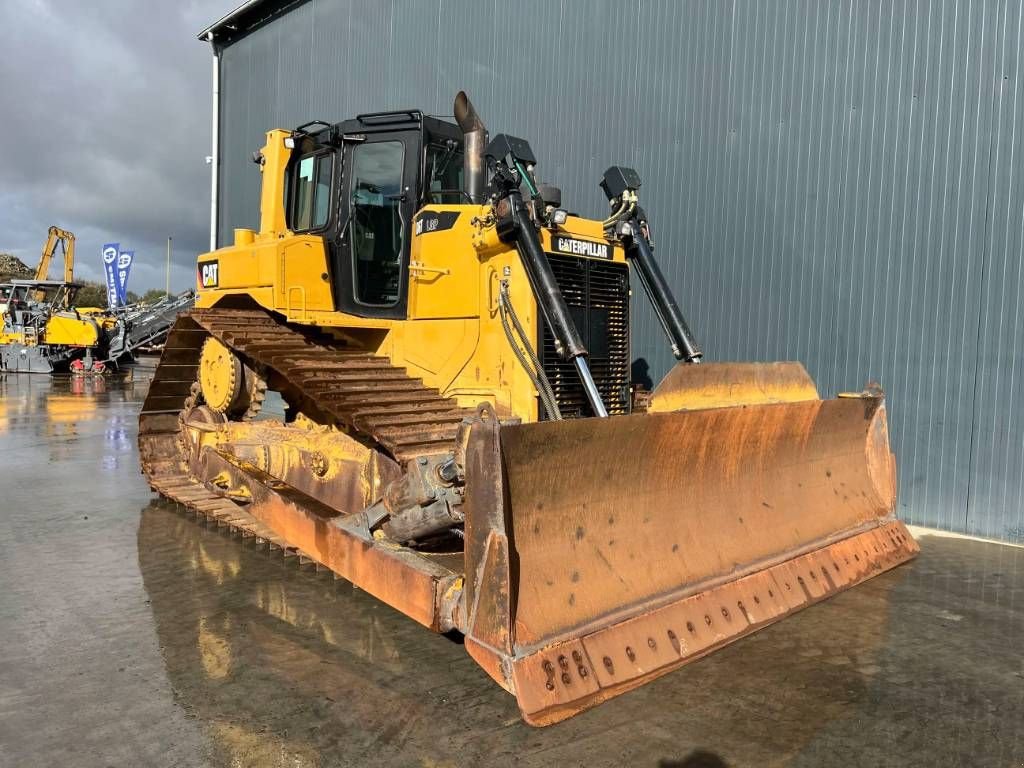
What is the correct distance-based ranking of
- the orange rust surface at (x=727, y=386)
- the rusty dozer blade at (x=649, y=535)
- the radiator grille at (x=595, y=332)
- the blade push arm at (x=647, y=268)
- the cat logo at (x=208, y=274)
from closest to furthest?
the rusty dozer blade at (x=649, y=535), the orange rust surface at (x=727, y=386), the radiator grille at (x=595, y=332), the blade push arm at (x=647, y=268), the cat logo at (x=208, y=274)

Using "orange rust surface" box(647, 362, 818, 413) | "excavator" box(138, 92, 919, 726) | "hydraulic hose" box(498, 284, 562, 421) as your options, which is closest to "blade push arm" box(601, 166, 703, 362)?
"excavator" box(138, 92, 919, 726)

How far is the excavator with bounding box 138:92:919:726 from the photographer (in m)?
3.39

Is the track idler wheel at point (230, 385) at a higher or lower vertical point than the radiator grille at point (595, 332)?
lower

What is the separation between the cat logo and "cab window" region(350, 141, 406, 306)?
1.76 metres

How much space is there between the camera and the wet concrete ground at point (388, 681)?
3047 millimetres

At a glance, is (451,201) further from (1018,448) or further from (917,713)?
(1018,448)

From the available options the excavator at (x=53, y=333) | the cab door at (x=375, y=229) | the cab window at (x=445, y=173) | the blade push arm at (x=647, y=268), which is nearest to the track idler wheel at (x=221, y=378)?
the cab door at (x=375, y=229)

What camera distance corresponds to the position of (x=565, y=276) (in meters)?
5.12

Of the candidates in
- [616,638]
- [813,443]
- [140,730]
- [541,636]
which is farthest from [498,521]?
[813,443]

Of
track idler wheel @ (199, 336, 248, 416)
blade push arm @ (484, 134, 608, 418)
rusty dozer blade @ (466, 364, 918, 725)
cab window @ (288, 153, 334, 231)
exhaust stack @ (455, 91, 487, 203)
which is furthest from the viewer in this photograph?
track idler wheel @ (199, 336, 248, 416)

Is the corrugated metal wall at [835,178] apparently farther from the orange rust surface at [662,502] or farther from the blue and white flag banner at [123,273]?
the blue and white flag banner at [123,273]

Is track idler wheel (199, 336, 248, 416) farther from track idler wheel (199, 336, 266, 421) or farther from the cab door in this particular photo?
the cab door

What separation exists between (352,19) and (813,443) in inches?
444

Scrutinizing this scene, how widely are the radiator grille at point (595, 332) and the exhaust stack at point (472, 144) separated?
2.37 feet
